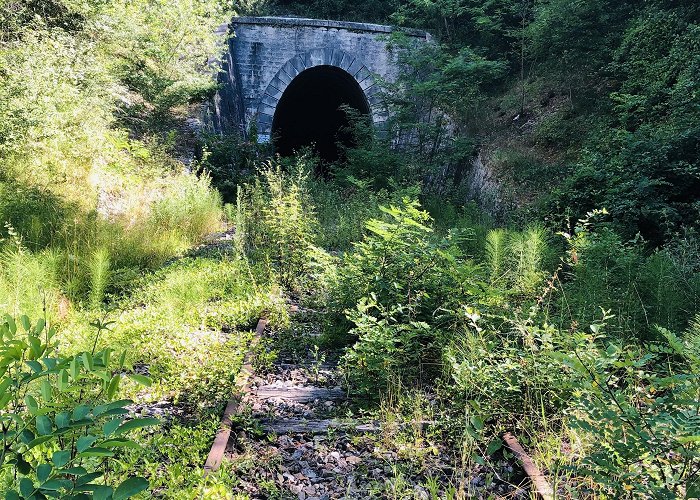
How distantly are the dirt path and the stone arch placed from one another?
13881mm

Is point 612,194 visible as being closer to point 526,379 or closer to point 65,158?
point 526,379

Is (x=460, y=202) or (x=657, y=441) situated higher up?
(x=657, y=441)

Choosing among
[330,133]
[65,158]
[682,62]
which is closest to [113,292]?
[65,158]

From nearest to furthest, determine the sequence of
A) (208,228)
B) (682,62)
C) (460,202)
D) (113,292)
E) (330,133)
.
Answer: (113,292) → (682,62) → (208,228) → (460,202) → (330,133)

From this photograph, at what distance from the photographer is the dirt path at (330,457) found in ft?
8.19

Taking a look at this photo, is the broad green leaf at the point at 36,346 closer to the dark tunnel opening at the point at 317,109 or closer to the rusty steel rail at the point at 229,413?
the rusty steel rail at the point at 229,413

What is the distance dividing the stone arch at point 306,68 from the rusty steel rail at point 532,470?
14337mm

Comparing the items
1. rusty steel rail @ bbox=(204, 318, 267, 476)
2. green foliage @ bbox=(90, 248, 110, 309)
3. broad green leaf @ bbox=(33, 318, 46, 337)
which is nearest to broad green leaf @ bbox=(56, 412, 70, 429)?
Answer: broad green leaf @ bbox=(33, 318, 46, 337)

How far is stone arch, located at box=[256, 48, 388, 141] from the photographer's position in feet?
52.4

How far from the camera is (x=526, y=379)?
9.81 feet

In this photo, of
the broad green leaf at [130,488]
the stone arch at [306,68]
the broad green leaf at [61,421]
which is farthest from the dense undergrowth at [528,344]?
the stone arch at [306,68]

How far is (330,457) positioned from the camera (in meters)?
2.82

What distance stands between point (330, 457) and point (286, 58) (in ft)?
51.3

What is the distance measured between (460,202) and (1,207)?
9634mm
